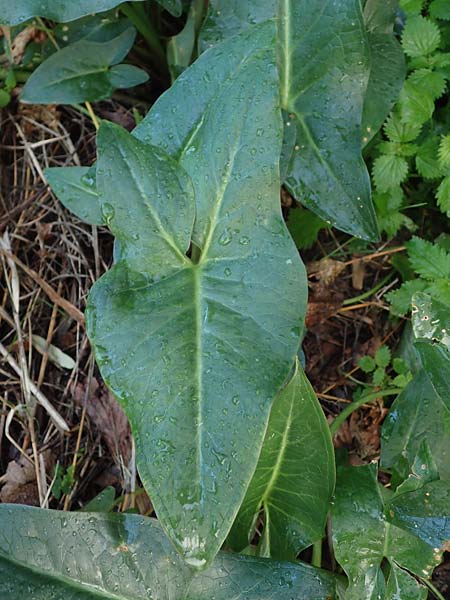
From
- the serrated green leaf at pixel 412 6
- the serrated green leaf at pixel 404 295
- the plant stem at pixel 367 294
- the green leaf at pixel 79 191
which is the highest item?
the serrated green leaf at pixel 412 6

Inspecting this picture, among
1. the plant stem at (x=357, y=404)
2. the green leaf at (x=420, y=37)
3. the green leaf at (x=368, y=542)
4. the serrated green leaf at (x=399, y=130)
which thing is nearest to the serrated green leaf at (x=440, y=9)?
the green leaf at (x=420, y=37)

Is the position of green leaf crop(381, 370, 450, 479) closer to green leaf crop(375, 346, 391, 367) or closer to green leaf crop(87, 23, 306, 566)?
green leaf crop(375, 346, 391, 367)

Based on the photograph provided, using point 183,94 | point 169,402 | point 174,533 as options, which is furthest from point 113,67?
point 174,533

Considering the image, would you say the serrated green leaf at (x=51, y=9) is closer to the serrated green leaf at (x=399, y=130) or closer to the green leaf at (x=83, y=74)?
the green leaf at (x=83, y=74)

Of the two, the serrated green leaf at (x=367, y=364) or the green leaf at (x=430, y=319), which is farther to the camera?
the serrated green leaf at (x=367, y=364)

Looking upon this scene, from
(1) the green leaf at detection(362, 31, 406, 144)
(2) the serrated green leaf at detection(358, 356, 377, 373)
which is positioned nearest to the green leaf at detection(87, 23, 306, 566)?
(1) the green leaf at detection(362, 31, 406, 144)
